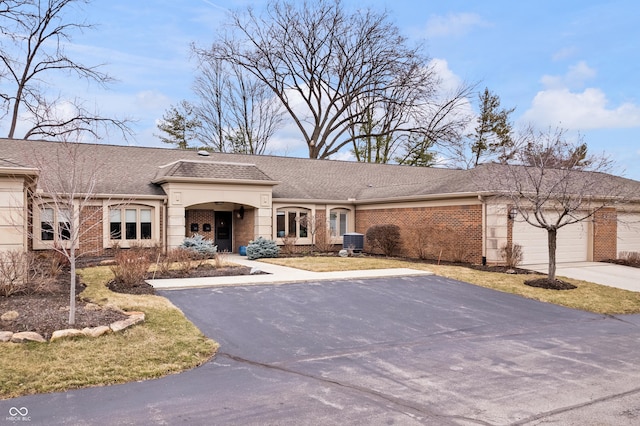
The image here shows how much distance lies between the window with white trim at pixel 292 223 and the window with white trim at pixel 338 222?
4.43 ft

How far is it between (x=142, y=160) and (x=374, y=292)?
554 inches

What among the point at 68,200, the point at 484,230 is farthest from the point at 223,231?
the point at 68,200

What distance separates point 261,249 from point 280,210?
133 inches

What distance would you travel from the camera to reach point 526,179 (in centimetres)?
1827

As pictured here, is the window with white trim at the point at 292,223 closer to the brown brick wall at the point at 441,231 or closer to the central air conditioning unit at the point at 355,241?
the central air conditioning unit at the point at 355,241

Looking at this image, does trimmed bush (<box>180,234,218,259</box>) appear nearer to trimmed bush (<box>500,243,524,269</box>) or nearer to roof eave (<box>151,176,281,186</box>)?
roof eave (<box>151,176,281,186</box>)

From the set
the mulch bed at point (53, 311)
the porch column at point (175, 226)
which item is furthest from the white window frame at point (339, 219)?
the mulch bed at point (53, 311)

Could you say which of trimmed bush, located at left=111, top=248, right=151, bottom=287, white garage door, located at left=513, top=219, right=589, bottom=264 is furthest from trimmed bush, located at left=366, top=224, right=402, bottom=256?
trimmed bush, located at left=111, top=248, right=151, bottom=287

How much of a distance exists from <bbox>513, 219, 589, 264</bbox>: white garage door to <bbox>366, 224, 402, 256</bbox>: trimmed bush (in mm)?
4858

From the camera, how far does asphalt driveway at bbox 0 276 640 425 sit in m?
5.10

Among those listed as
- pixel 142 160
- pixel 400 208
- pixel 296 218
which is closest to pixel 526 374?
pixel 400 208

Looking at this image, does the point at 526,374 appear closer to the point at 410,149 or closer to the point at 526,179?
the point at 526,179

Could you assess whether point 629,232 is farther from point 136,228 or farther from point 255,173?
point 136,228

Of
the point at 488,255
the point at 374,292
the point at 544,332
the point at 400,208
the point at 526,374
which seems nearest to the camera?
the point at 526,374
